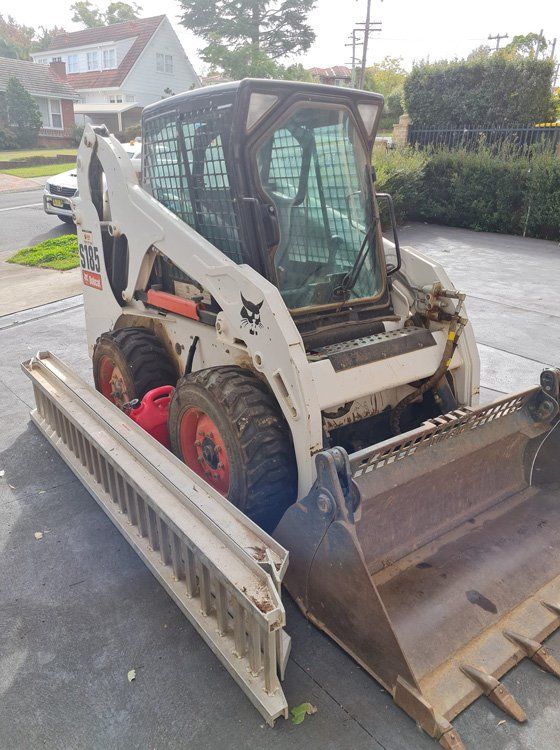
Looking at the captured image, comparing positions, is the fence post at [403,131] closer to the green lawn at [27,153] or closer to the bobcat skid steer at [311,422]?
the bobcat skid steer at [311,422]

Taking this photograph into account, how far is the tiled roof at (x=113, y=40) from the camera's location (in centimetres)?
3619

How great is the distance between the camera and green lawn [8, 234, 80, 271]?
33.8 feet

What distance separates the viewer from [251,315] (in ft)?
9.59

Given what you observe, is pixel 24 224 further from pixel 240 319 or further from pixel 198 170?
pixel 240 319

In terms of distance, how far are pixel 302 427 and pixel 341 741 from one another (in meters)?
1.26

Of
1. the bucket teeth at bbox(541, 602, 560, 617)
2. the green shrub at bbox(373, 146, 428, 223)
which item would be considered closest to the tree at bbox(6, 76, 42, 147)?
the green shrub at bbox(373, 146, 428, 223)

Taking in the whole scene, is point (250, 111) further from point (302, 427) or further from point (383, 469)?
point (383, 469)

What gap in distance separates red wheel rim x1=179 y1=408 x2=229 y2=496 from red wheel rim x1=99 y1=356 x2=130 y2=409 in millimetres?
956

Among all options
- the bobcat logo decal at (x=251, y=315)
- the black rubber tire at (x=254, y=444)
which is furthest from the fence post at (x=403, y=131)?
the black rubber tire at (x=254, y=444)

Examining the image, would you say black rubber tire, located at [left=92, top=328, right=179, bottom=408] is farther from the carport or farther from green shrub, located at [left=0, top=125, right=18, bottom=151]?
the carport

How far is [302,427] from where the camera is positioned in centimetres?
271

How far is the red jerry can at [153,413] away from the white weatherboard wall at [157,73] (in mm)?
37601

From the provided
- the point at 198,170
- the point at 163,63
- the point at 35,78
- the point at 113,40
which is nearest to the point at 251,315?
the point at 198,170

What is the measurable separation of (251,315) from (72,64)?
45.7 meters
